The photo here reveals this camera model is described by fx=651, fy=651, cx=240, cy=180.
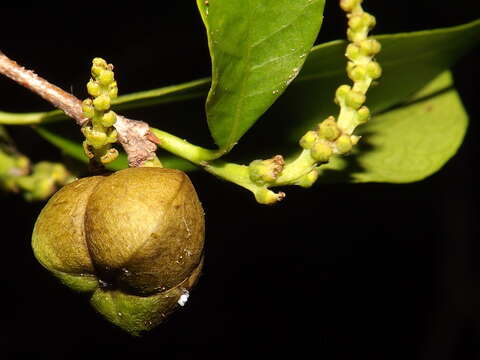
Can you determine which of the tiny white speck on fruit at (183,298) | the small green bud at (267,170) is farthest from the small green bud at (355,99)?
the tiny white speck on fruit at (183,298)

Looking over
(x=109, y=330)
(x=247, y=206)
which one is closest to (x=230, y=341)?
(x=109, y=330)

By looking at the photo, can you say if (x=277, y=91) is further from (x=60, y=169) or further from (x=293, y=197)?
(x=293, y=197)

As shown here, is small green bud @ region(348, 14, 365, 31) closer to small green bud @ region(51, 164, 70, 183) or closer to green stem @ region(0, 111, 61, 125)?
green stem @ region(0, 111, 61, 125)

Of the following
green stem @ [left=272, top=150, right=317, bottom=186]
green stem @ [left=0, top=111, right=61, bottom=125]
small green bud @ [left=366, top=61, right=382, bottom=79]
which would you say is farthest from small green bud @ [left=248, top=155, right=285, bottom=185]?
green stem @ [left=0, top=111, right=61, bottom=125]

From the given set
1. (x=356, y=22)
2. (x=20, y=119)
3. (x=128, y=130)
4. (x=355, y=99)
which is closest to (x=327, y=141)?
(x=355, y=99)

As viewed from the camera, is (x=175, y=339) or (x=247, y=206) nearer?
(x=247, y=206)

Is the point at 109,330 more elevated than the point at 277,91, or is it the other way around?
the point at 277,91
